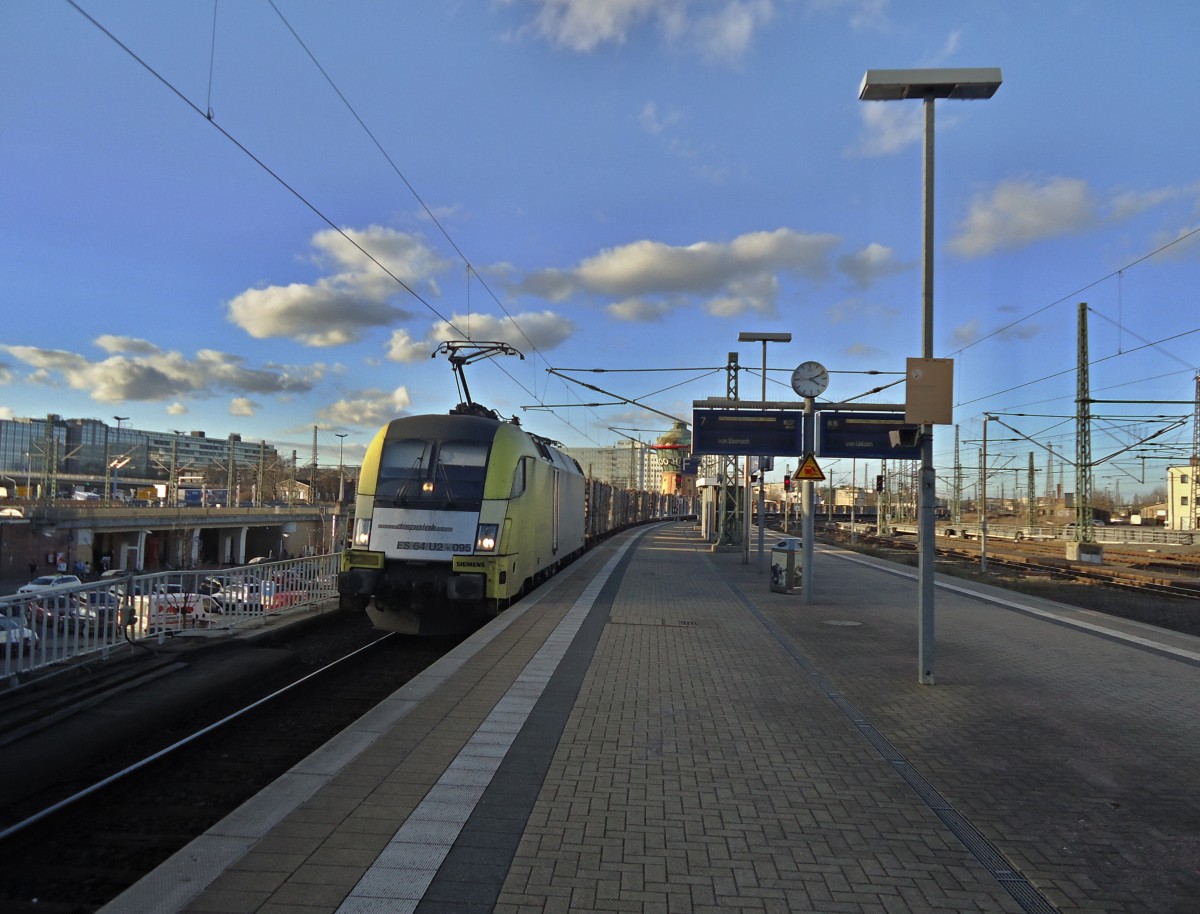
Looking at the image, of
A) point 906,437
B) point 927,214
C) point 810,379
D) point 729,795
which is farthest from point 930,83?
point 729,795

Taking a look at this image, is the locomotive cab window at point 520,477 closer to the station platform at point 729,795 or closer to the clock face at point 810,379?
the station platform at point 729,795

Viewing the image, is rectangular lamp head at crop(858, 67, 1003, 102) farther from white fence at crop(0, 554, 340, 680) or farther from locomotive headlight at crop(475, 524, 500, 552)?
white fence at crop(0, 554, 340, 680)

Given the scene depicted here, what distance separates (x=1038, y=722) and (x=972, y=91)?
6192 millimetres

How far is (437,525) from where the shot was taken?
11.1 m

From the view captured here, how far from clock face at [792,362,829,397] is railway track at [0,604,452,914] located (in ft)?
28.1

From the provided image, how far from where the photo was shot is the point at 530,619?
36.9 ft

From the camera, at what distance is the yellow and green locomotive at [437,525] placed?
10781mm

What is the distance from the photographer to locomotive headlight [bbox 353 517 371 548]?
1113cm

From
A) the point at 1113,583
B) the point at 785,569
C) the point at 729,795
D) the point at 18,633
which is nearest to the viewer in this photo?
the point at 729,795

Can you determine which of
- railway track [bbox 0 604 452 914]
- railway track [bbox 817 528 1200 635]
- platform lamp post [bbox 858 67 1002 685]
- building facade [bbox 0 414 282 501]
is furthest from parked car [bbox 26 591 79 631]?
building facade [bbox 0 414 282 501]

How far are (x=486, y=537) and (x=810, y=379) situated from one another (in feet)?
22.3

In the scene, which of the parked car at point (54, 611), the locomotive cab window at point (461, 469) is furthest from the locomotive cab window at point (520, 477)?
the parked car at point (54, 611)

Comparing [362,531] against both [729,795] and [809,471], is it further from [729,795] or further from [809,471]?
[729,795]

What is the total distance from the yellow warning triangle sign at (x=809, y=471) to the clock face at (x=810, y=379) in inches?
48.1
